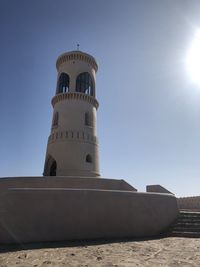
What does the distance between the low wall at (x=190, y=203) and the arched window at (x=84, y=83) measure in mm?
10798

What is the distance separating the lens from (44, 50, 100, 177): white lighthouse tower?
17.8 meters

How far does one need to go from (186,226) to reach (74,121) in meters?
11.0

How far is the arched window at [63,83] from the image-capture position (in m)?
21.0

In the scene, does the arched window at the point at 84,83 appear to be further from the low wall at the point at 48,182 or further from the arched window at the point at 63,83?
the low wall at the point at 48,182

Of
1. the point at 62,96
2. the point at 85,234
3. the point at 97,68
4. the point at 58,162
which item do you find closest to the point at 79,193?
the point at 85,234

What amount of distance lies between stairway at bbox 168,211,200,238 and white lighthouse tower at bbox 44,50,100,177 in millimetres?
7703

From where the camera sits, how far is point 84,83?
2067cm

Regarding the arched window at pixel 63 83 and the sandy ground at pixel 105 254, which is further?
the arched window at pixel 63 83

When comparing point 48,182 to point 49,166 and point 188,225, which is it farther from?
point 188,225

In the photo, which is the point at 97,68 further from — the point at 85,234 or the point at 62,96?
the point at 85,234

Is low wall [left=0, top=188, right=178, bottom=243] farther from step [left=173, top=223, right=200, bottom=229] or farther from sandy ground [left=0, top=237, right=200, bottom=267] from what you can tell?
step [left=173, top=223, right=200, bottom=229]

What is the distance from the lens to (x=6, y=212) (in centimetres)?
870

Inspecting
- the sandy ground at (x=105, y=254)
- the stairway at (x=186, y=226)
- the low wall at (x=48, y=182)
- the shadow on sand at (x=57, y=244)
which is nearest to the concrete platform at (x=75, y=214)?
the shadow on sand at (x=57, y=244)

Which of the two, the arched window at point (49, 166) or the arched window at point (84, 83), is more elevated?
the arched window at point (84, 83)
